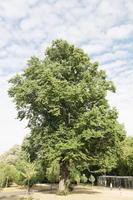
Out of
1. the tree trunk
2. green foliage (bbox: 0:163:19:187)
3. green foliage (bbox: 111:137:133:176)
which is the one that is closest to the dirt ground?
the tree trunk

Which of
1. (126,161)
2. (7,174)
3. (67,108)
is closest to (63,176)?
(67,108)

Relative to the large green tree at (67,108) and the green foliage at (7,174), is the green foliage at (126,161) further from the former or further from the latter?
the green foliage at (7,174)

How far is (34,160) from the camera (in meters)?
34.3

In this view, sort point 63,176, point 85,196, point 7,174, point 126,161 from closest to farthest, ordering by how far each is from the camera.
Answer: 1. point 85,196
2. point 63,176
3. point 7,174
4. point 126,161

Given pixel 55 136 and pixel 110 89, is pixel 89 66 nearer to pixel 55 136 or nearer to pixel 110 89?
pixel 110 89

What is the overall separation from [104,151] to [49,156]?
7.80 m

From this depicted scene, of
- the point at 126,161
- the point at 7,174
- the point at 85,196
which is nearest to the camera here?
the point at 85,196

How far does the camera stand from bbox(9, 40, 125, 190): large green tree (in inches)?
1193

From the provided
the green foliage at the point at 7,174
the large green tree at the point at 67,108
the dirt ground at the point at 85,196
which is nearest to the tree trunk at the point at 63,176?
the large green tree at the point at 67,108

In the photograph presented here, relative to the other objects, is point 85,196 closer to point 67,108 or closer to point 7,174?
point 67,108

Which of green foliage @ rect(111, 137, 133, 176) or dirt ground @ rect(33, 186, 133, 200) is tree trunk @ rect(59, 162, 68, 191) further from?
green foliage @ rect(111, 137, 133, 176)

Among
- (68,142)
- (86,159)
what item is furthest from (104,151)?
(68,142)

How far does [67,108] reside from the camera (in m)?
33.4

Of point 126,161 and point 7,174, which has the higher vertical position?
point 126,161
